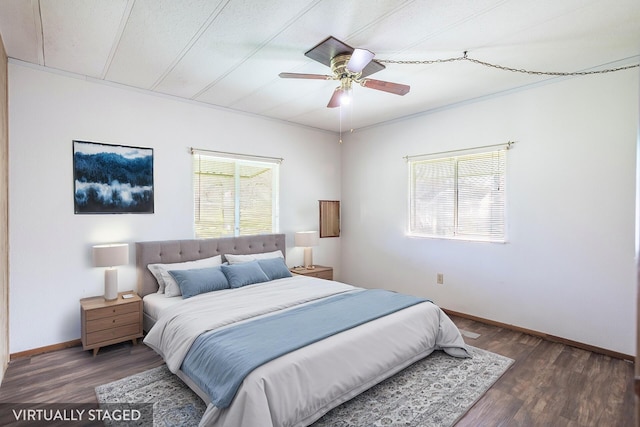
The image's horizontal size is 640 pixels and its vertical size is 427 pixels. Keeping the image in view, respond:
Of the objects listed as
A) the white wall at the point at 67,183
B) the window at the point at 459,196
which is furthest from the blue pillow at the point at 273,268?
the window at the point at 459,196

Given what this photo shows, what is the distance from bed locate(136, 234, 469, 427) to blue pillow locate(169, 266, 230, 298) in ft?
0.03

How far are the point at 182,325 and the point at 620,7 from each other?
3.78m

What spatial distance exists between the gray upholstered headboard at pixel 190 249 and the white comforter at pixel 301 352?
0.78m

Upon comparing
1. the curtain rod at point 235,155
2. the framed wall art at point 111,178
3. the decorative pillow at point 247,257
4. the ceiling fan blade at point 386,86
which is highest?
the ceiling fan blade at point 386,86

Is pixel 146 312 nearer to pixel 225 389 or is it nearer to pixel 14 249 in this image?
pixel 14 249

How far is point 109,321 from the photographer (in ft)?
10.0

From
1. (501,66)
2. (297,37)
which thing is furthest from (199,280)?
(501,66)

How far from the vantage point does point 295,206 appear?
499 cm

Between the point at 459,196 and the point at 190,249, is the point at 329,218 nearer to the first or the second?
the point at 459,196

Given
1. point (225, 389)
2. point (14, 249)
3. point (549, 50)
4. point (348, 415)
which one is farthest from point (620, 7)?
point (14, 249)

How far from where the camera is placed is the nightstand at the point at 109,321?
9.68ft

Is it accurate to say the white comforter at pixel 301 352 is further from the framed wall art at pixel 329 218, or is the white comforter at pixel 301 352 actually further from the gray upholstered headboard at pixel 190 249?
the framed wall art at pixel 329 218

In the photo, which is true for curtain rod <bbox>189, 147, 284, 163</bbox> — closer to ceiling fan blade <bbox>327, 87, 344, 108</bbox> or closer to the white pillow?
the white pillow

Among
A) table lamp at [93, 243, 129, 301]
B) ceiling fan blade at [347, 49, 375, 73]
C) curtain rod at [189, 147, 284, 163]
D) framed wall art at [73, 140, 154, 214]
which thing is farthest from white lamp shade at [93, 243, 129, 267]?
ceiling fan blade at [347, 49, 375, 73]
